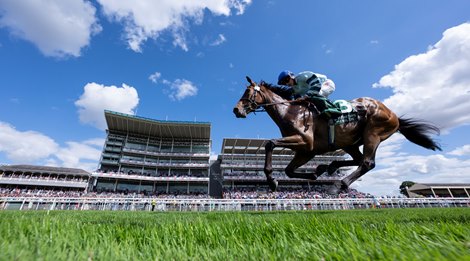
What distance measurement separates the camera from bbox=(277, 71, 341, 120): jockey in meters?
4.23

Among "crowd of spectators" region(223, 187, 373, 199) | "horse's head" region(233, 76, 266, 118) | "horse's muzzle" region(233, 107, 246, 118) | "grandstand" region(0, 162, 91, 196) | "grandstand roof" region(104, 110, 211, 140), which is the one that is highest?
"grandstand roof" region(104, 110, 211, 140)

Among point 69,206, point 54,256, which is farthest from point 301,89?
point 69,206

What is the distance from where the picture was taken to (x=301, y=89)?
15.4 feet

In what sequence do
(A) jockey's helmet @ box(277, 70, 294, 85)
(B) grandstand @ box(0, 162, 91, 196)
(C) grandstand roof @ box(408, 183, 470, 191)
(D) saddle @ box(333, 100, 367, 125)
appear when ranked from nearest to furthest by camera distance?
(D) saddle @ box(333, 100, 367, 125) → (A) jockey's helmet @ box(277, 70, 294, 85) → (B) grandstand @ box(0, 162, 91, 196) → (C) grandstand roof @ box(408, 183, 470, 191)

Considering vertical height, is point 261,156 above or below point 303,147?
above

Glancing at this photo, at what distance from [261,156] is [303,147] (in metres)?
50.5

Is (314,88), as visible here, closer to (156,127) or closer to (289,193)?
(289,193)

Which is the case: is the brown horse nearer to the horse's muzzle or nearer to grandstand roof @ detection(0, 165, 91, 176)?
the horse's muzzle

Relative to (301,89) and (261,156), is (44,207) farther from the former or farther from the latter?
(261,156)

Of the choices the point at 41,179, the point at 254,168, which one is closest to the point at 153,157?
the point at 41,179

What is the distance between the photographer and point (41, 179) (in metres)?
46.1

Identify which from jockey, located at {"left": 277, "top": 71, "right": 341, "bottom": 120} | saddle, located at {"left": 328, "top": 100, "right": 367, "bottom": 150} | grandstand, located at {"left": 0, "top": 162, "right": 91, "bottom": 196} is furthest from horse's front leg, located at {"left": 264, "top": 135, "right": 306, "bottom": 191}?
grandstand, located at {"left": 0, "top": 162, "right": 91, "bottom": 196}

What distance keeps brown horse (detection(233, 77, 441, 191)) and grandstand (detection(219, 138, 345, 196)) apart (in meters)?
42.6

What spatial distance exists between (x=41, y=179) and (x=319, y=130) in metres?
59.5
